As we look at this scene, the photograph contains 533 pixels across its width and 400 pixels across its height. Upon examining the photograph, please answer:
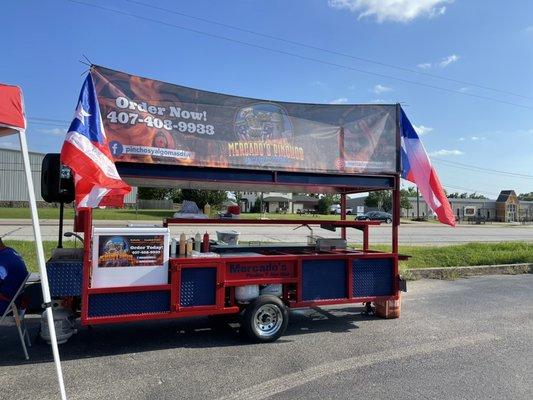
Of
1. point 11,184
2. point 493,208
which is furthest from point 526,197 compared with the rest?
point 11,184

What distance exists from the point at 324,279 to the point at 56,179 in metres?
3.91

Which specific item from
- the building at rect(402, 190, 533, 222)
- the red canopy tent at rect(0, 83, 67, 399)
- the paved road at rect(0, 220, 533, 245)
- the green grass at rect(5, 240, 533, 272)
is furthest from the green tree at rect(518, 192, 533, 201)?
the red canopy tent at rect(0, 83, 67, 399)

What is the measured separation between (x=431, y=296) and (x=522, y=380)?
4940mm

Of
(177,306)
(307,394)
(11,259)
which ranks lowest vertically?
(307,394)

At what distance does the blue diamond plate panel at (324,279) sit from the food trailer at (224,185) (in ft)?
0.05

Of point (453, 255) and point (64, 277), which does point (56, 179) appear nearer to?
Answer: point (64, 277)

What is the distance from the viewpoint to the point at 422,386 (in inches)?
190

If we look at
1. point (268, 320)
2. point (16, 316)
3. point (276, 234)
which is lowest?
point (268, 320)

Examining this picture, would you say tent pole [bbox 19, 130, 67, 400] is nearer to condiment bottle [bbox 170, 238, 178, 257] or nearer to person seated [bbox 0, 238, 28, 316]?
person seated [bbox 0, 238, 28, 316]

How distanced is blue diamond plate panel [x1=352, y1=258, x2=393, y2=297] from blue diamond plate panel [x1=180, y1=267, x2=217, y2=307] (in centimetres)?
226

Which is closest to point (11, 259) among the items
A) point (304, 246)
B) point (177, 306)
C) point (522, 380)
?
point (177, 306)

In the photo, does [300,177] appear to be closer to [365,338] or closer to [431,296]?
[365,338]

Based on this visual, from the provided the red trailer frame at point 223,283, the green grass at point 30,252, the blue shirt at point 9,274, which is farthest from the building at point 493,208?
the blue shirt at point 9,274

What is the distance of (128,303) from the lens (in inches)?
226
